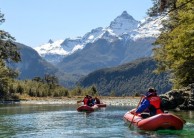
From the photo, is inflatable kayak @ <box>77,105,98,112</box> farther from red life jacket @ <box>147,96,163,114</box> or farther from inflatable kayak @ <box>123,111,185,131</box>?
inflatable kayak @ <box>123,111,185,131</box>

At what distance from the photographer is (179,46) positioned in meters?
40.3

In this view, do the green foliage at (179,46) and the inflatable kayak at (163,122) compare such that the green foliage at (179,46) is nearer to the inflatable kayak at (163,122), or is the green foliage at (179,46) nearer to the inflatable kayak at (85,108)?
the inflatable kayak at (163,122)

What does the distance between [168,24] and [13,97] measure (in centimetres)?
5591

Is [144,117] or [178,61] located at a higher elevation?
[178,61]

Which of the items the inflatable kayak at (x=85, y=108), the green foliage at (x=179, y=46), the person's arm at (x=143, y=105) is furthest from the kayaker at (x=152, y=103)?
the inflatable kayak at (x=85, y=108)

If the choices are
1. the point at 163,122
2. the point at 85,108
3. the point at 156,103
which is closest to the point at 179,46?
the point at 156,103

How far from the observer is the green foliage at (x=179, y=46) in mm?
37719

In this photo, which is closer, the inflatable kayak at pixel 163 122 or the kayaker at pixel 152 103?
the inflatable kayak at pixel 163 122

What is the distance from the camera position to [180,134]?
25.1 meters

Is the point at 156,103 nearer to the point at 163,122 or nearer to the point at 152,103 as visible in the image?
the point at 152,103

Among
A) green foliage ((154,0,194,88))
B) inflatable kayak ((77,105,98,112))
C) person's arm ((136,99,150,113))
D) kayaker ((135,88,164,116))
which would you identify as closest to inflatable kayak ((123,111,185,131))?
kayaker ((135,88,164,116))

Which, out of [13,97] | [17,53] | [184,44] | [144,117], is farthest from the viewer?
[13,97]

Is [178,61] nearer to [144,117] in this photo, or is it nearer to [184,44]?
[184,44]

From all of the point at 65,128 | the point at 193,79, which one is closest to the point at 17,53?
the point at 193,79
